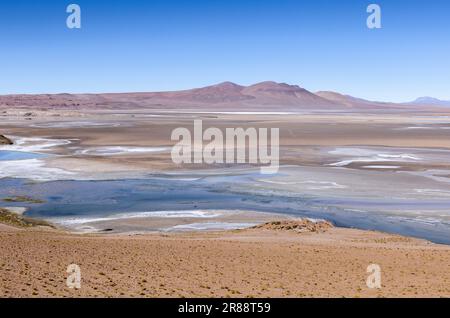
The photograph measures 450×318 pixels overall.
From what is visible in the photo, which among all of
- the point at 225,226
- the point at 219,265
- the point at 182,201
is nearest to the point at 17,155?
the point at 182,201

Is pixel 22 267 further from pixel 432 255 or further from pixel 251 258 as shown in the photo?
pixel 432 255

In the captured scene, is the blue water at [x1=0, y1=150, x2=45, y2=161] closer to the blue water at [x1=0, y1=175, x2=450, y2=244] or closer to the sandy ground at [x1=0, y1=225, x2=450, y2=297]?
the blue water at [x1=0, y1=175, x2=450, y2=244]

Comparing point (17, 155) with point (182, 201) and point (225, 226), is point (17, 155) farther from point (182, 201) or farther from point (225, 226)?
point (225, 226)

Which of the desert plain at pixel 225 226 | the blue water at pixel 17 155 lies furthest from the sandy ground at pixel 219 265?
the blue water at pixel 17 155

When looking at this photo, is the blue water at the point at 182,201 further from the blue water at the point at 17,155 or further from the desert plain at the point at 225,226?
the blue water at the point at 17,155

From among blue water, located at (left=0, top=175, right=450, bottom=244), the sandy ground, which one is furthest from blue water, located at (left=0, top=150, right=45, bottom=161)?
the sandy ground

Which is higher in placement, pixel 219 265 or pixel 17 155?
pixel 17 155
